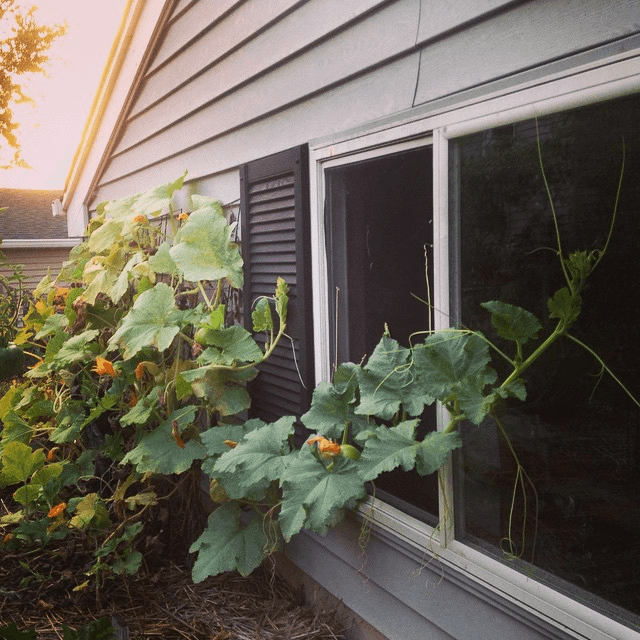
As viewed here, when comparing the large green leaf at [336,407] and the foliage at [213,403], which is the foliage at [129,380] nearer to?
the foliage at [213,403]

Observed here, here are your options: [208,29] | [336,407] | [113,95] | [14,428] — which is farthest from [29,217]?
[336,407]

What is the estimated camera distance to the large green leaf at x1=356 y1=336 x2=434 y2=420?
1.51 metres

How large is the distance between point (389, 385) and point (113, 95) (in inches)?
124

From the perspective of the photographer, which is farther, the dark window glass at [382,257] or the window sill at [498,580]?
the dark window glass at [382,257]

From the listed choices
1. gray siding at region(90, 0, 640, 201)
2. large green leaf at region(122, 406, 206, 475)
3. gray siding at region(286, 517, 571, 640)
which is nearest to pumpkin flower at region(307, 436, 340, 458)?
gray siding at region(286, 517, 571, 640)

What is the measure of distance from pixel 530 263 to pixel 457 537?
2.35ft

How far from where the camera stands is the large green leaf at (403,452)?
1.39 metres

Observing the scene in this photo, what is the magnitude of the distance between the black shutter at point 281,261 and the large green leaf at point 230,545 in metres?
0.42

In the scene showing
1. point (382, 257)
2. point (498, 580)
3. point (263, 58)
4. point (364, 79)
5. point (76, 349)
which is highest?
point (263, 58)

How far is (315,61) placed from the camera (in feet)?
6.63

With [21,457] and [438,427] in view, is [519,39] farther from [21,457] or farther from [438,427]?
[21,457]

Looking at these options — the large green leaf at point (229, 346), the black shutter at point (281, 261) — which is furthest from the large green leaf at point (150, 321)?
the black shutter at point (281, 261)

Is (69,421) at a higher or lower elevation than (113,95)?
lower

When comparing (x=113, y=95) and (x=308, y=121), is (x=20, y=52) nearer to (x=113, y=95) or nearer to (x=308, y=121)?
(x=113, y=95)
